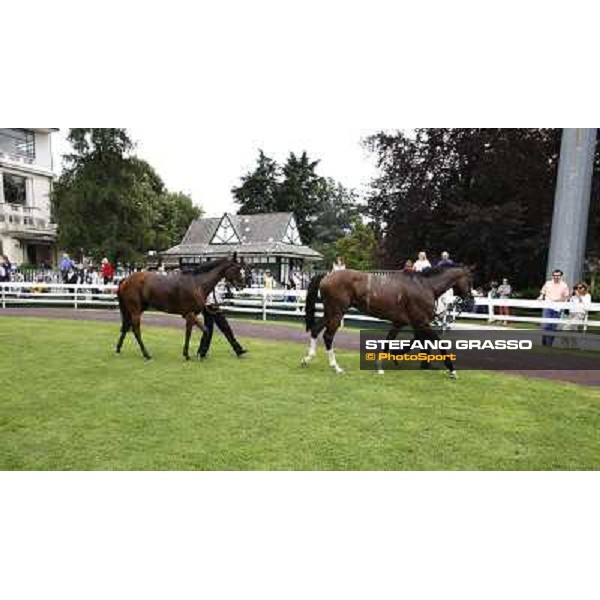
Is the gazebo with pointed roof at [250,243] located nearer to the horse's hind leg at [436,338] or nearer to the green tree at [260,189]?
the green tree at [260,189]

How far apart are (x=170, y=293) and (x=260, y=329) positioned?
385 cm

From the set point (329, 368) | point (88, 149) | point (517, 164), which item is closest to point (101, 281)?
point (88, 149)

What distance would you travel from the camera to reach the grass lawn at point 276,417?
3.42 meters

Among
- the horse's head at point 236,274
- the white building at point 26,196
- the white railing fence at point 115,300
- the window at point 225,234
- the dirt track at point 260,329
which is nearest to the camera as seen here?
the dirt track at point 260,329

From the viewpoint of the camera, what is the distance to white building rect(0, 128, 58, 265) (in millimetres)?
25625

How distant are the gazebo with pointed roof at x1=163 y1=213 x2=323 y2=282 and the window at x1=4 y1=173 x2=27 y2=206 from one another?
9.43 m

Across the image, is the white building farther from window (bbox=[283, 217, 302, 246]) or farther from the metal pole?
the metal pole

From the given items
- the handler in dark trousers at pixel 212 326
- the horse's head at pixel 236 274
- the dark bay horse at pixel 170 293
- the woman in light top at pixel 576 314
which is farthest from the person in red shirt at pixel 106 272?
the woman in light top at pixel 576 314

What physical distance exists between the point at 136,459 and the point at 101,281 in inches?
585

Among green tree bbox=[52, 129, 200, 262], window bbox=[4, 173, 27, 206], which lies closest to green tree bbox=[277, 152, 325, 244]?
green tree bbox=[52, 129, 200, 262]

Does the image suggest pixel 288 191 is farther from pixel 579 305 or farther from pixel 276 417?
pixel 276 417

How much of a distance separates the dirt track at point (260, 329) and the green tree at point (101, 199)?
9.97 metres

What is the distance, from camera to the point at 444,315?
8703 mm

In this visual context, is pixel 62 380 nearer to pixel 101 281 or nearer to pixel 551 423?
pixel 551 423
